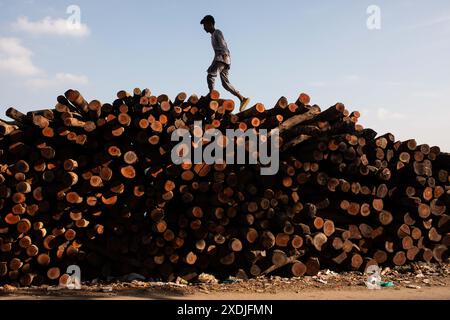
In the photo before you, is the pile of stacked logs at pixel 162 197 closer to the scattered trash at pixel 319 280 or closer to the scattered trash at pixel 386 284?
the scattered trash at pixel 319 280

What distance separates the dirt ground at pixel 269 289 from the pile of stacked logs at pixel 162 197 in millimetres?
243

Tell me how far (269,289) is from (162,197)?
2085 mm

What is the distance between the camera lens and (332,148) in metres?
7.91

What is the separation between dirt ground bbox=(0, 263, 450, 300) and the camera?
6.59m

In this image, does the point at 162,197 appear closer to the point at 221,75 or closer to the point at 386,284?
the point at 221,75

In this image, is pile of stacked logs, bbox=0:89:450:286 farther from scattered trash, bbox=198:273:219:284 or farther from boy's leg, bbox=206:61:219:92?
boy's leg, bbox=206:61:219:92

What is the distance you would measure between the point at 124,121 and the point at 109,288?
8.06 ft

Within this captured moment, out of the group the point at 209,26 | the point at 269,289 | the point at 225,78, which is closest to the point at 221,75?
the point at 225,78

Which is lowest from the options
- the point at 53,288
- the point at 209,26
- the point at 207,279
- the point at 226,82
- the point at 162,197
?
the point at 53,288

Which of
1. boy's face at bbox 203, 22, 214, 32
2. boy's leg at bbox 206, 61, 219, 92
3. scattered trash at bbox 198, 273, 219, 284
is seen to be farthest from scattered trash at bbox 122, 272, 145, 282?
boy's face at bbox 203, 22, 214, 32

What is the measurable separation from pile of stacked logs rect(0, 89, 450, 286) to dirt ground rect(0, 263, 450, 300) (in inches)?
9.6

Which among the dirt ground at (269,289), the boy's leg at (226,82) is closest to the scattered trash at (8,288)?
the dirt ground at (269,289)

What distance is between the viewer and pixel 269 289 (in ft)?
23.1

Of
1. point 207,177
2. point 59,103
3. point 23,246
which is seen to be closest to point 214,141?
point 207,177
